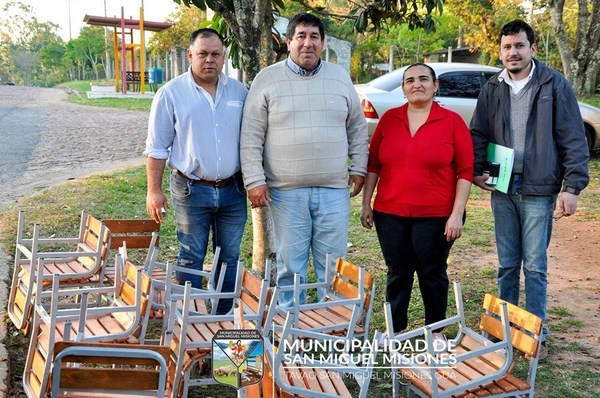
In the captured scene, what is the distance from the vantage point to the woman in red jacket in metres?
3.91

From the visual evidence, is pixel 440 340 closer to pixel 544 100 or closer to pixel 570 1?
pixel 544 100

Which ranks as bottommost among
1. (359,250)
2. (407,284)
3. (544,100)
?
(359,250)

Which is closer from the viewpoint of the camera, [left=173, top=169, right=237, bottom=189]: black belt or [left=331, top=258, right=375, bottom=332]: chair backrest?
[left=331, top=258, right=375, bottom=332]: chair backrest

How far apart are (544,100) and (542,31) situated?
28024 millimetres

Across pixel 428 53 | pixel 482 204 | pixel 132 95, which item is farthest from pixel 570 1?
pixel 482 204

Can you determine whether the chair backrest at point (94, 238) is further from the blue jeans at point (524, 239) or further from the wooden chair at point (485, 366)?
the blue jeans at point (524, 239)

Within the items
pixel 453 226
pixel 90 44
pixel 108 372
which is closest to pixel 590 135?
pixel 453 226

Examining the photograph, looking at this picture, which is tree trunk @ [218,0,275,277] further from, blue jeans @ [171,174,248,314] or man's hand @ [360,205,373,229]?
man's hand @ [360,205,373,229]

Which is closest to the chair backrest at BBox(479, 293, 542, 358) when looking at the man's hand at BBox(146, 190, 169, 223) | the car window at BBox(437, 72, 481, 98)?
the man's hand at BBox(146, 190, 169, 223)

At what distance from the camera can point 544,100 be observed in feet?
13.0

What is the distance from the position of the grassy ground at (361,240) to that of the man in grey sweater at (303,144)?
3.07ft

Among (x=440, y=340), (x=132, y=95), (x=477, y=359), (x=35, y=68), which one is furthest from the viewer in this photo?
(x=35, y=68)

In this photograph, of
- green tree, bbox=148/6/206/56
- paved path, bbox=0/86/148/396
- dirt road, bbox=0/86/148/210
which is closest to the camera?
paved path, bbox=0/86/148/396

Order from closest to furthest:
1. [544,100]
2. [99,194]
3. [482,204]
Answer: [544,100]
[99,194]
[482,204]
